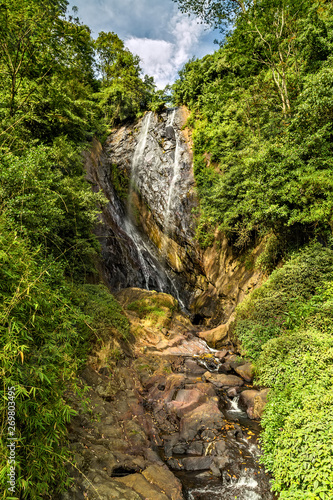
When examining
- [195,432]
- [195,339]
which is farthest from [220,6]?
[195,432]

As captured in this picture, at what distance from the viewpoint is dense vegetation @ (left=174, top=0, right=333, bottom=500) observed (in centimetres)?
371

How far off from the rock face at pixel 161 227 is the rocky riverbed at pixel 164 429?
15.6 ft

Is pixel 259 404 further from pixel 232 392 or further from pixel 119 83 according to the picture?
pixel 119 83

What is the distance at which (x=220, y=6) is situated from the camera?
541 inches

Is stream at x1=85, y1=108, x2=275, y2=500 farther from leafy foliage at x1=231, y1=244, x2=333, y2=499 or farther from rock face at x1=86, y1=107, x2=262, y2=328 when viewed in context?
leafy foliage at x1=231, y1=244, x2=333, y2=499

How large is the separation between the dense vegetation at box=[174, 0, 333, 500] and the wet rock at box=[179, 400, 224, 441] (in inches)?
58.2

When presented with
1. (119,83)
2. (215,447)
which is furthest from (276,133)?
(119,83)

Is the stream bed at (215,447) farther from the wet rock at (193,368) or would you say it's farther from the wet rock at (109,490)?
the wet rock at (109,490)

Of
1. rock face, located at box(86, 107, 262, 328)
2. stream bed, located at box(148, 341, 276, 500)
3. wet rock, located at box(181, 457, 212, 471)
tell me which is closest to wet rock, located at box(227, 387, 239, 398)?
stream bed, located at box(148, 341, 276, 500)

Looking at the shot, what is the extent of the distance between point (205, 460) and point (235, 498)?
0.86 meters

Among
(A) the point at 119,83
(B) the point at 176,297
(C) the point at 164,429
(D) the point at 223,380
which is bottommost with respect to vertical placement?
(C) the point at 164,429

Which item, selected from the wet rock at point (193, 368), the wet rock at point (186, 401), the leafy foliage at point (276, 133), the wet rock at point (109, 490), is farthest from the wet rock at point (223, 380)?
the leafy foliage at point (276, 133)

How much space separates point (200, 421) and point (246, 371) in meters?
3.02

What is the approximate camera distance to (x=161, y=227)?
19922mm
